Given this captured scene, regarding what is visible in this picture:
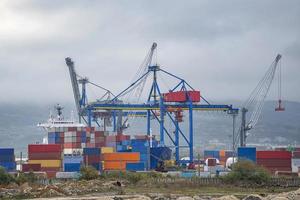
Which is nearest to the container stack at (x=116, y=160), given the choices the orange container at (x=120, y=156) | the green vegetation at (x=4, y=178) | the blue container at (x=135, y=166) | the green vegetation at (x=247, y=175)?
the orange container at (x=120, y=156)

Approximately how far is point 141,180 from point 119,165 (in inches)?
664

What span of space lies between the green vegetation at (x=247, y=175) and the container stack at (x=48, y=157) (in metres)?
21.5

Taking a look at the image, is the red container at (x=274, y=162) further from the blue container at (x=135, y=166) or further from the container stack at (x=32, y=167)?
the container stack at (x=32, y=167)

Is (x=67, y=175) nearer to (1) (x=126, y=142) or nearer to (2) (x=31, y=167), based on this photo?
(2) (x=31, y=167)

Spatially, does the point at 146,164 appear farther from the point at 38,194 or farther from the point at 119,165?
the point at 38,194

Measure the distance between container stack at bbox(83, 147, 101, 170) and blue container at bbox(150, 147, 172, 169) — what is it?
8914 millimetres

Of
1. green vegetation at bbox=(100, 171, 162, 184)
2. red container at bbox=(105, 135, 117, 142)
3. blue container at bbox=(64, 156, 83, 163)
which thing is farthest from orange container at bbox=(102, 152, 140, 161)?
green vegetation at bbox=(100, 171, 162, 184)

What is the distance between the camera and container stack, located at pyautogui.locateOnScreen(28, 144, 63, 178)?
78.6 m

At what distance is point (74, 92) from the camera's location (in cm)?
11762

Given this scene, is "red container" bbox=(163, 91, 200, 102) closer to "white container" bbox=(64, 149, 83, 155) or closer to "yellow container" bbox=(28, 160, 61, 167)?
"white container" bbox=(64, 149, 83, 155)

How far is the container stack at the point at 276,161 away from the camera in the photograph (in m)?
80.9

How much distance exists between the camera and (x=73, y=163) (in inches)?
3157

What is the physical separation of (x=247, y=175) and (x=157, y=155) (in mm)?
25280

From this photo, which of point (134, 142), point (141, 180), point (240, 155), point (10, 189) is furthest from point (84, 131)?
point (10, 189)
